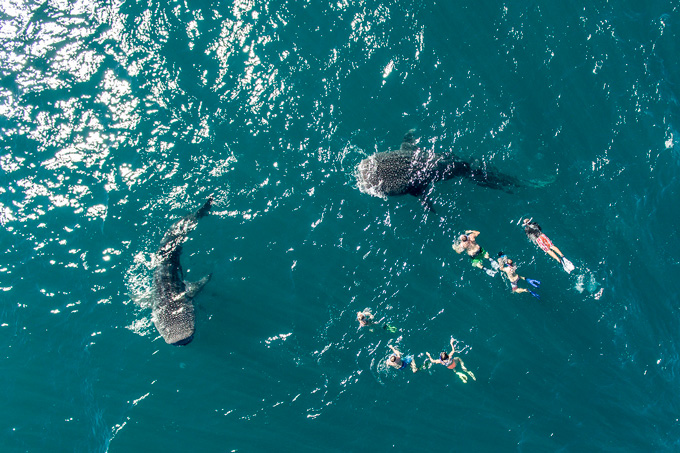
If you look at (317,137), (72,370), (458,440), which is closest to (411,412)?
(458,440)

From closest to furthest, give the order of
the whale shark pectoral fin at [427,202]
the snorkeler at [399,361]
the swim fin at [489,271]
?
the snorkeler at [399,361]
the whale shark pectoral fin at [427,202]
the swim fin at [489,271]

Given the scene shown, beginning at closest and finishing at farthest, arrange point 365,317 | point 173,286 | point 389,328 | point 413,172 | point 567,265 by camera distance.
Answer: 1. point 365,317
2. point 389,328
3. point 173,286
4. point 413,172
5. point 567,265

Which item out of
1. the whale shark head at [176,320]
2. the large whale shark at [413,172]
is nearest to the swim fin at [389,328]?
the large whale shark at [413,172]

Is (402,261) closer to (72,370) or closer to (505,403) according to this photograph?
(505,403)

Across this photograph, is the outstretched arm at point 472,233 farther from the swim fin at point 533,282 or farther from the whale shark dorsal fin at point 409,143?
the whale shark dorsal fin at point 409,143

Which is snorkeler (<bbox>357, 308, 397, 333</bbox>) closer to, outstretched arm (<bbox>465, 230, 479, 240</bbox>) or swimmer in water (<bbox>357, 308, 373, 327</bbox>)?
swimmer in water (<bbox>357, 308, 373, 327</bbox>)

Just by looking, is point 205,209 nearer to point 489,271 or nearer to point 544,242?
point 489,271

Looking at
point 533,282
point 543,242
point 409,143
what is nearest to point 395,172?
point 409,143
